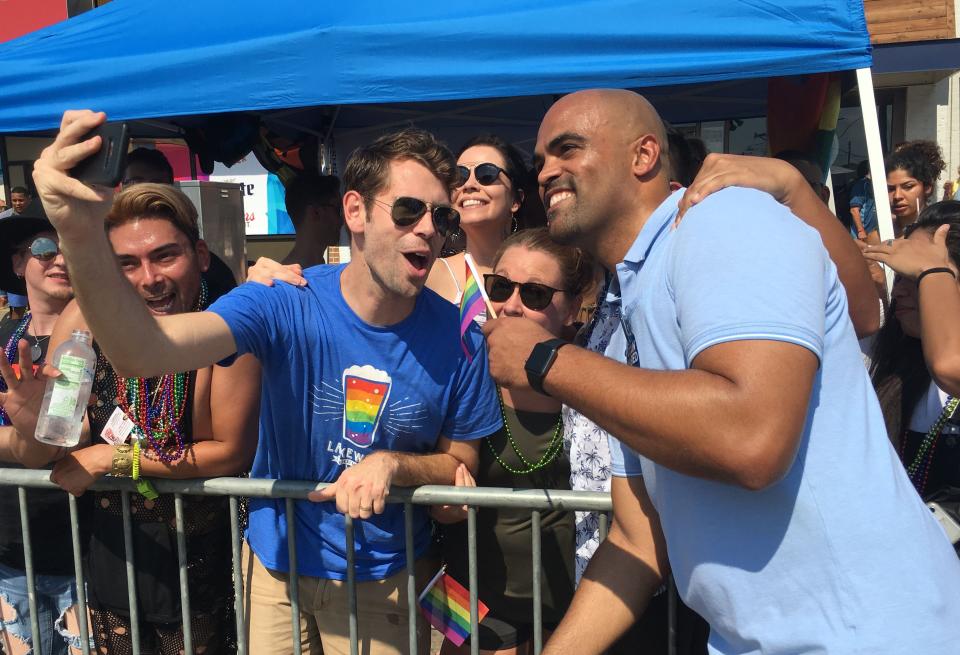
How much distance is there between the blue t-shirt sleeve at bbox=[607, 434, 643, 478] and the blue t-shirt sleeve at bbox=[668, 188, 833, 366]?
22.1 inches

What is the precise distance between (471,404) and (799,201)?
1.10 metres

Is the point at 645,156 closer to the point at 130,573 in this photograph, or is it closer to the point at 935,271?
the point at 935,271

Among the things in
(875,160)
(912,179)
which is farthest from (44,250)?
(912,179)

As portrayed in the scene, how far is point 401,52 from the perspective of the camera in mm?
3748

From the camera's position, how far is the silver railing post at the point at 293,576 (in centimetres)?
222

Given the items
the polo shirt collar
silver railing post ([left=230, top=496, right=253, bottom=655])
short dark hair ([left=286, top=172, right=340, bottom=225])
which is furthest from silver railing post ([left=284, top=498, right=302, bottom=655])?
short dark hair ([left=286, top=172, right=340, bottom=225])

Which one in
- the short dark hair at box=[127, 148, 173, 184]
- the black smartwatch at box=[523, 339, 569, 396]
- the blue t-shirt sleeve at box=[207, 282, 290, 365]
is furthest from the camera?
the short dark hair at box=[127, 148, 173, 184]

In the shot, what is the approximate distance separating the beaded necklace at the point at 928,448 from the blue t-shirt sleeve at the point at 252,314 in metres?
2.03

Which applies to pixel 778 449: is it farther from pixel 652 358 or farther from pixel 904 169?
pixel 904 169

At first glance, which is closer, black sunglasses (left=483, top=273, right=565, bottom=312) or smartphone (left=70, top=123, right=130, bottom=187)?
smartphone (left=70, top=123, right=130, bottom=187)

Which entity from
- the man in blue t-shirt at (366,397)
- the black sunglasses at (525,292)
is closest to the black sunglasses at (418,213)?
the man in blue t-shirt at (366,397)

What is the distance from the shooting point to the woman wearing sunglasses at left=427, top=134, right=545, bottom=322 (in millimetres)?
3404

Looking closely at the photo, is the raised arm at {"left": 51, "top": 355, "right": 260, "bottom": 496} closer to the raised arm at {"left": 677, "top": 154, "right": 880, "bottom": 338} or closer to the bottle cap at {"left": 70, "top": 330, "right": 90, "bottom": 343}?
the bottle cap at {"left": 70, "top": 330, "right": 90, "bottom": 343}

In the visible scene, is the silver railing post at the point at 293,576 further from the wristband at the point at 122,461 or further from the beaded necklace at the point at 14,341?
the beaded necklace at the point at 14,341
